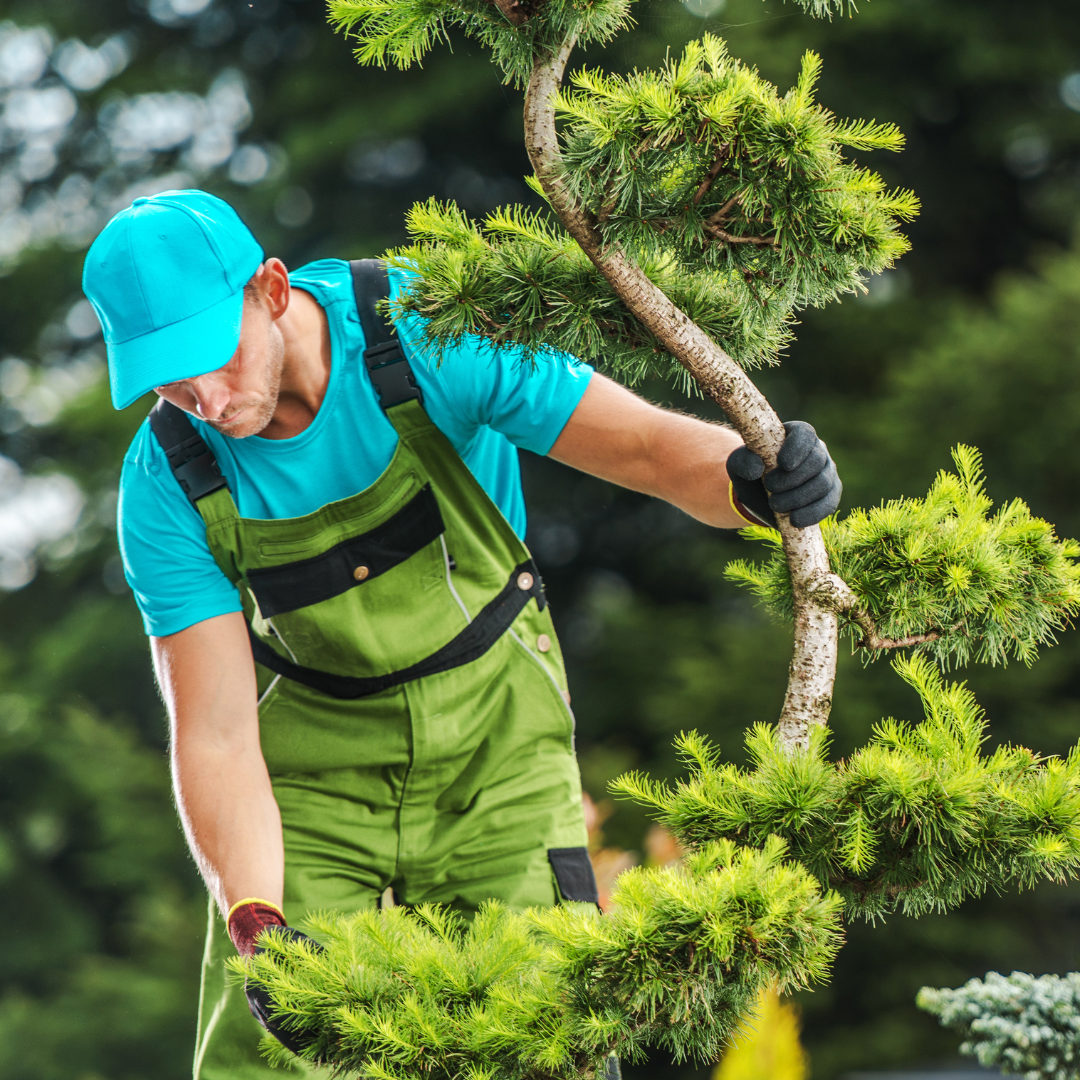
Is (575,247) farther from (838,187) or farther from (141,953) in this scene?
Answer: (141,953)

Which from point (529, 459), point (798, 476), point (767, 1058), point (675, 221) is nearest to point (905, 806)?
point (798, 476)

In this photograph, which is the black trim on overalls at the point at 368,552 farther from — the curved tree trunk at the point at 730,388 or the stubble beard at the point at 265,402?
the curved tree trunk at the point at 730,388

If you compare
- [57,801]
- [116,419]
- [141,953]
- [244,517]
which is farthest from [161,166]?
[244,517]

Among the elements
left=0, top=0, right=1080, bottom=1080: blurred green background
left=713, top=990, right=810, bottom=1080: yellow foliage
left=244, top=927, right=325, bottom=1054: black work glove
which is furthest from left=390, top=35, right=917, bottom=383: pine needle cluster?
left=0, top=0, right=1080, bottom=1080: blurred green background

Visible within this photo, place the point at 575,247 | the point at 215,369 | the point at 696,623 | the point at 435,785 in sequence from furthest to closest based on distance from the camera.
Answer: the point at 696,623
the point at 435,785
the point at 215,369
the point at 575,247

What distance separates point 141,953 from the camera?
473 cm

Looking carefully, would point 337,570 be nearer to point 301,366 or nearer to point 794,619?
point 301,366

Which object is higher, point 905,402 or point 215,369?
point 905,402

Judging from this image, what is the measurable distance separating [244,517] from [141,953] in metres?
3.89

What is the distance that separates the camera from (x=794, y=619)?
1254mm

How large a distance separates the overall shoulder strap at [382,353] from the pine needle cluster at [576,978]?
0.67 m

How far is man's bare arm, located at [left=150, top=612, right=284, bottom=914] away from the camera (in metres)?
1.43

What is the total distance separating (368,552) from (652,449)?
1.33ft

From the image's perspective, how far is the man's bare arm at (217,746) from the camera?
1.43 metres
